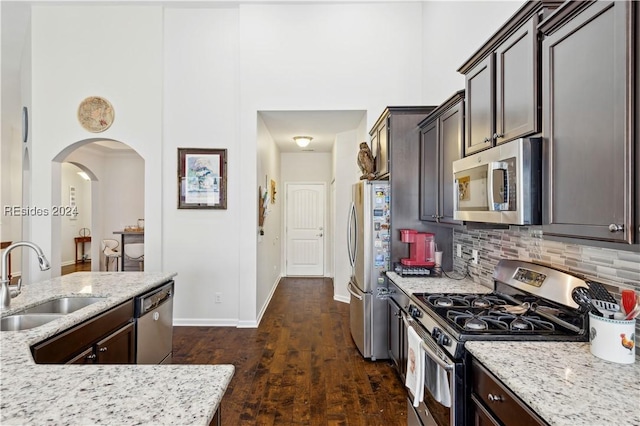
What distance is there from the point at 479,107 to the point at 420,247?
143 cm

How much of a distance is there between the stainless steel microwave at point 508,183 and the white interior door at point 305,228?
17.9ft

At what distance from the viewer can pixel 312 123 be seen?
4.88 m

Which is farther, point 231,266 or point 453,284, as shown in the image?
point 231,266

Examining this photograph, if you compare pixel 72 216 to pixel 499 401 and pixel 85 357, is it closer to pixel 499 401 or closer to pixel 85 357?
pixel 85 357

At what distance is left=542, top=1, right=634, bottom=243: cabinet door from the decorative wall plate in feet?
15.1

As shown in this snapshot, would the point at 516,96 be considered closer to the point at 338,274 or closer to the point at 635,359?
the point at 635,359

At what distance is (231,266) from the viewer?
4312 millimetres

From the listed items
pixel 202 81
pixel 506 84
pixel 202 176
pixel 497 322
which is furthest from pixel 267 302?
pixel 506 84

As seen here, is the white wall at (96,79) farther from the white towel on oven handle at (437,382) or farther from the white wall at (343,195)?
the white towel on oven handle at (437,382)

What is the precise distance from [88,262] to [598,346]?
34.3 ft

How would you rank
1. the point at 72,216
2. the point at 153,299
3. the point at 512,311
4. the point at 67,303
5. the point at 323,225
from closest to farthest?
1. the point at 512,311
2. the point at 67,303
3. the point at 153,299
4. the point at 323,225
5. the point at 72,216

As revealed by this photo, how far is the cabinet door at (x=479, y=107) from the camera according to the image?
5.89 ft

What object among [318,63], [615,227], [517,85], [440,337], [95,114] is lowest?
[440,337]

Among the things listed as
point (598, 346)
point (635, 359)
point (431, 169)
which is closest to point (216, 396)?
point (598, 346)
